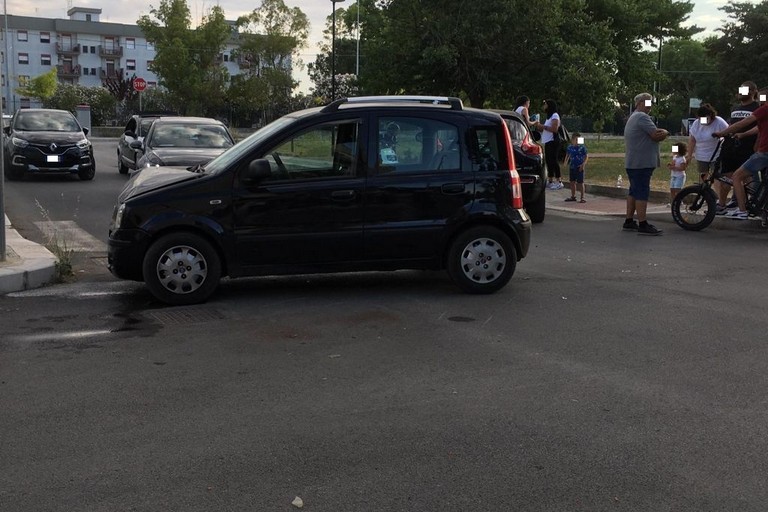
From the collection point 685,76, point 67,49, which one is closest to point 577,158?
point 685,76

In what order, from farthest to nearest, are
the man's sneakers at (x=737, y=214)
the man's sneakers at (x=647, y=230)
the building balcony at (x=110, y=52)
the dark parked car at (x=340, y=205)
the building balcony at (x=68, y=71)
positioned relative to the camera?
the building balcony at (x=110, y=52), the building balcony at (x=68, y=71), the man's sneakers at (x=737, y=214), the man's sneakers at (x=647, y=230), the dark parked car at (x=340, y=205)

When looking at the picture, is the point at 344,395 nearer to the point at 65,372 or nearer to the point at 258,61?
the point at 65,372

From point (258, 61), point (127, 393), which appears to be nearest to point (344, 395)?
point (127, 393)

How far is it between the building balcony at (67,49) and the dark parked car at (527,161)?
324 ft

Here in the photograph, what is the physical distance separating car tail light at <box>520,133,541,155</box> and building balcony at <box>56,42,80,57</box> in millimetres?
99237

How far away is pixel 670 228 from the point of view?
521 inches

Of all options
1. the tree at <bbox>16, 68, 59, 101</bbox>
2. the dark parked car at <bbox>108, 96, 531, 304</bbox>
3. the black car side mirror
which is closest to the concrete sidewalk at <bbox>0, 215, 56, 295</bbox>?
the dark parked car at <bbox>108, 96, 531, 304</bbox>

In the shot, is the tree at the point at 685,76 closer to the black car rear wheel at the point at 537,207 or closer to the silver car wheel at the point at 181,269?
the black car rear wheel at the point at 537,207

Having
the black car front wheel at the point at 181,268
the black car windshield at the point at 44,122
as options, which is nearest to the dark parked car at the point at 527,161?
the black car front wheel at the point at 181,268

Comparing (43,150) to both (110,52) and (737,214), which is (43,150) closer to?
(737,214)

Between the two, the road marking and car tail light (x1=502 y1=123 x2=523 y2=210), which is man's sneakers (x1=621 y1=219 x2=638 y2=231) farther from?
the road marking

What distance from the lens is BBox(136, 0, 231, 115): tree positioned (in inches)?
2035

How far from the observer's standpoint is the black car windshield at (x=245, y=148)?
7805mm

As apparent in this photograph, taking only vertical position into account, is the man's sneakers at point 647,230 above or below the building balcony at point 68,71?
below
